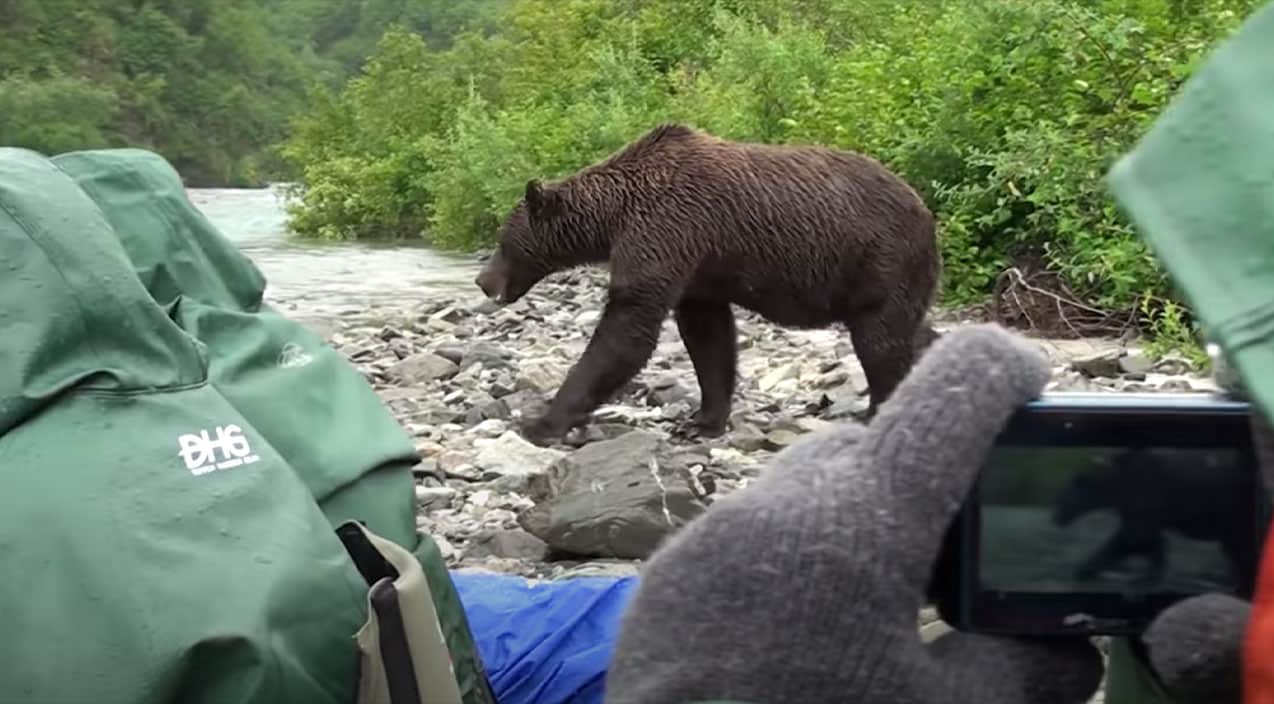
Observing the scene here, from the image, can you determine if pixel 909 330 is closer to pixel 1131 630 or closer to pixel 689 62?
pixel 1131 630

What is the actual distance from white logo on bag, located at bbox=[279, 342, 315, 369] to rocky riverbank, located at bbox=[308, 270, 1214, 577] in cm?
112

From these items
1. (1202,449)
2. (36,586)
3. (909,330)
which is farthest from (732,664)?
(909,330)

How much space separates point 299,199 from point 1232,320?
32300mm

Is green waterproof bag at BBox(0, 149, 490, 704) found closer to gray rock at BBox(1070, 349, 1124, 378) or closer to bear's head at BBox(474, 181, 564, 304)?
bear's head at BBox(474, 181, 564, 304)

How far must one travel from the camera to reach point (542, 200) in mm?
7562

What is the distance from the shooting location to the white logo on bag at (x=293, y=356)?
92.2 inches

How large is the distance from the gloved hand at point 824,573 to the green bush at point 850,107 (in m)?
5.80

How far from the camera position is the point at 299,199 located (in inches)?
1267

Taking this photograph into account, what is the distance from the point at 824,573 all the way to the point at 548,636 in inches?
70.9

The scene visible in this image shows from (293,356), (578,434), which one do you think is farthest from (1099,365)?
(293,356)

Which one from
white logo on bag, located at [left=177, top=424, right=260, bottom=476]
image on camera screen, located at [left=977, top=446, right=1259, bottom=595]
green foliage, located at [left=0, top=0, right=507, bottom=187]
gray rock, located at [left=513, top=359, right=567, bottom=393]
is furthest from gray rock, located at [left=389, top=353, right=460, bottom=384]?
green foliage, located at [left=0, top=0, right=507, bottom=187]

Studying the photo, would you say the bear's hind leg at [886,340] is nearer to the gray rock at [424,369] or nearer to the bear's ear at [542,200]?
the bear's ear at [542,200]

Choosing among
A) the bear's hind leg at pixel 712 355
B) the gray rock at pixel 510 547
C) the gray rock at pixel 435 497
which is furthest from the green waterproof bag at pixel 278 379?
the bear's hind leg at pixel 712 355

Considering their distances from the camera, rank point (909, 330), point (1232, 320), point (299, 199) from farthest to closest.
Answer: point (299, 199), point (909, 330), point (1232, 320)
